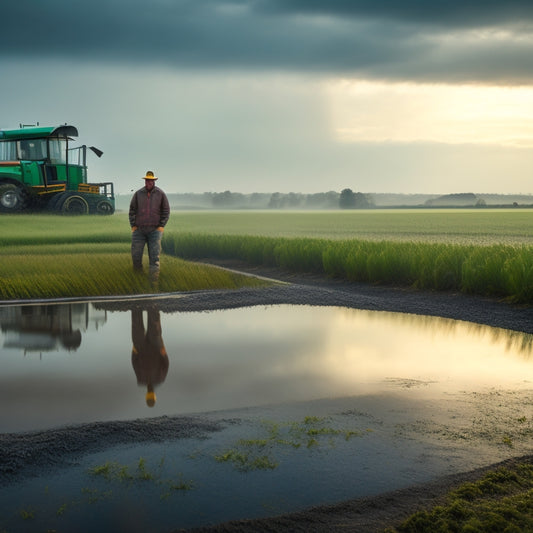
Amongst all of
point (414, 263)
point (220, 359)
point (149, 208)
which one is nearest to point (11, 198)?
point (149, 208)

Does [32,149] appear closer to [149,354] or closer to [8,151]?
[8,151]

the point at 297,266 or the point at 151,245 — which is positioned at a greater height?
the point at 151,245

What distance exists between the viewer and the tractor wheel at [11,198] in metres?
26.6

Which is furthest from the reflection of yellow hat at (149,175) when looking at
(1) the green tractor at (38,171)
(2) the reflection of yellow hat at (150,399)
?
(1) the green tractor at (38,171)

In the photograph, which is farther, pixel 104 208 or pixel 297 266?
pixel 104 208

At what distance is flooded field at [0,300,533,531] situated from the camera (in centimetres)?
407

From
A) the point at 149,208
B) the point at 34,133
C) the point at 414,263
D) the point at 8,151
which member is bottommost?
the point at 414,263

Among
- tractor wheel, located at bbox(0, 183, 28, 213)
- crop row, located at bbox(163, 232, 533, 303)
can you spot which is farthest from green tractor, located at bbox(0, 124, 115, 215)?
crop row, located at bbox(163, 232, 533, 303)

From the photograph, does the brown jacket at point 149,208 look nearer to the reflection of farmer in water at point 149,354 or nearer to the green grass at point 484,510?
the reflection of farmer in water at point 149,354

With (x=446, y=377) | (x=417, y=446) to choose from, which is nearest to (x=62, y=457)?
(x=417, y=446)

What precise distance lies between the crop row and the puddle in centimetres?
299

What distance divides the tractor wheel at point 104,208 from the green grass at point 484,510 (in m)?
26.8

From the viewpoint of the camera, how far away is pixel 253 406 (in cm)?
588

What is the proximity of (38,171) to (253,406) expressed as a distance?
2382 centimetres
